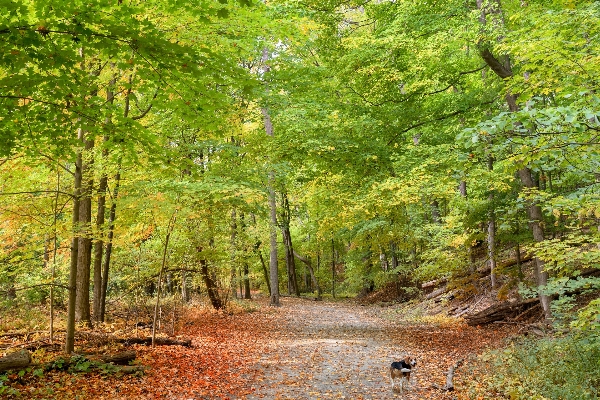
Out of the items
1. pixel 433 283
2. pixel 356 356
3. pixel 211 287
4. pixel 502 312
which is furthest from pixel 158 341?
pixel 433 283

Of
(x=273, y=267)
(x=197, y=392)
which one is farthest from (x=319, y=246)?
(x=197, y=392)

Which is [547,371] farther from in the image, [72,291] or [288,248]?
[288,248]

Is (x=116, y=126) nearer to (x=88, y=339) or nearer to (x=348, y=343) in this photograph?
(x=88, y=339)

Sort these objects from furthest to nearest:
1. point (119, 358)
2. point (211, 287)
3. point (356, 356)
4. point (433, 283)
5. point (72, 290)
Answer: point (433, 283), point (211, 287), point (356, 356), point (119, 358), point (72, 290)

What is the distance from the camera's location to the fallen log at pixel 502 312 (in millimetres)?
14062

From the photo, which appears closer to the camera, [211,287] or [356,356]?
[356,356]

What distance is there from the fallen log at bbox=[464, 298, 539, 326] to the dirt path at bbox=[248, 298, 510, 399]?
0.60 metres

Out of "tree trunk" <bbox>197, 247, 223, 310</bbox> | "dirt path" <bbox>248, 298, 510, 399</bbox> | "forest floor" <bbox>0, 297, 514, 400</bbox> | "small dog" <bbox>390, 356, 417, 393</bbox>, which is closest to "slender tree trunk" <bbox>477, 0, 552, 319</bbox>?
"forest floor" <bbox>0, 297, 514, 400</bbox>

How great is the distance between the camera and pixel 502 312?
47.5ft

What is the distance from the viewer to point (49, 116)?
561 centimetres

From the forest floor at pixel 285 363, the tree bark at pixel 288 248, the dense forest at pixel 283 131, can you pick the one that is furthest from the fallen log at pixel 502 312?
the tree bark at pixel 288 248

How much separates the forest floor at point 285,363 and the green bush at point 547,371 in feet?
1.97

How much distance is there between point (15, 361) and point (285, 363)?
17.8ft

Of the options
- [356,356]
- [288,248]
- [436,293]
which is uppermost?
[288,248]
